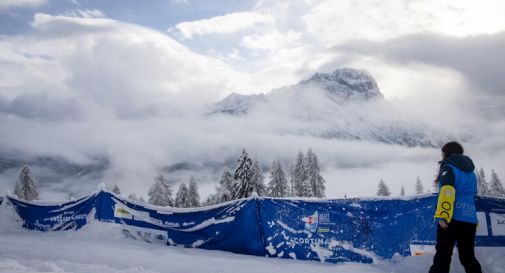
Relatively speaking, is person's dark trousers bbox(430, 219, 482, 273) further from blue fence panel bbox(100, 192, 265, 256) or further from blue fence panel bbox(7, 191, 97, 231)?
blue fence panel bbox(7, 191, 97, 231)

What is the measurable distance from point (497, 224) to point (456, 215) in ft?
8.47

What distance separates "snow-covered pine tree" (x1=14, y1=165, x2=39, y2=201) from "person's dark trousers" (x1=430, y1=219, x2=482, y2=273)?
4967cm

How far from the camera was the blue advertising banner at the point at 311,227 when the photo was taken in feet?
25.2

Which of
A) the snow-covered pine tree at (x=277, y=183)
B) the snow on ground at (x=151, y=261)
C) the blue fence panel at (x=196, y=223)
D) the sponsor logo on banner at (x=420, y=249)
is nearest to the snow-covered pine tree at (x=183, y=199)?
the snow-covered pine tree at (x=277, y=183)

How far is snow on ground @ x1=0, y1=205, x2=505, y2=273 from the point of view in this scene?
6.64 metres

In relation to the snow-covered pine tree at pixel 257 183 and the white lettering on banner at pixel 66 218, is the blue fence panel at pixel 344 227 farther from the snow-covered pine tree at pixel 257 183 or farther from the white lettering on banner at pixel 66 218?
the snow-covered pine tree at pixel 257 183

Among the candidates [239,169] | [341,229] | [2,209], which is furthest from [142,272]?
[239,169]

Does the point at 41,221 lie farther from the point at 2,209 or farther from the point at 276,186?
the point at 276,186

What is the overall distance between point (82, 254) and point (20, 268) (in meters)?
1.79

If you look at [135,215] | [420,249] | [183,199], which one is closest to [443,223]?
[420,249]

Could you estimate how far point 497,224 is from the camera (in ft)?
24.0

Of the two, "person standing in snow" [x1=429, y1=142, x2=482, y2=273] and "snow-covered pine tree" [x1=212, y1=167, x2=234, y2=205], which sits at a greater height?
"snow-covered pine tree" [x1=212, y1=167, x2=234, y2=205]

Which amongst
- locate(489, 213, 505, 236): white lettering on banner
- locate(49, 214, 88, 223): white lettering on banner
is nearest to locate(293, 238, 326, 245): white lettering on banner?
locate(489, 213, 505, 236): white lettering on banner

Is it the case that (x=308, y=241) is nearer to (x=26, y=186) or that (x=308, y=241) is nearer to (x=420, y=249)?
(x=420, y=249)
